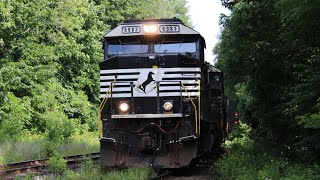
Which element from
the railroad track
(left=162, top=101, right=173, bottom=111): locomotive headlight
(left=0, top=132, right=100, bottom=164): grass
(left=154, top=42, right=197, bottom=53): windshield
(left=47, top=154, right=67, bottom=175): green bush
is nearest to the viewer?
(left=162, top=101, right=173, bottom=111): locomotive headlight

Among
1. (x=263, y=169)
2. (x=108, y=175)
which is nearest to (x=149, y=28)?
(x=108, y=175)

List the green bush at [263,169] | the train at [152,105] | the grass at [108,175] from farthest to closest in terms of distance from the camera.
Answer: the train at [152,105] → the grass at [108,175] → the green bush at [263,169]

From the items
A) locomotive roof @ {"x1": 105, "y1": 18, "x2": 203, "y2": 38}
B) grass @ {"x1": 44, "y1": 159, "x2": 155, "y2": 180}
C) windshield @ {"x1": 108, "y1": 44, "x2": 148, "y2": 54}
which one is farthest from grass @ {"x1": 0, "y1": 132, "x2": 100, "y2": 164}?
locomotive roof @ {"x1": 105, "y1": 18, "x2": 203, "y2": 38}

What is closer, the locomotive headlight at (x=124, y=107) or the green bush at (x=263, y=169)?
the green bush at (x=263, y=169)

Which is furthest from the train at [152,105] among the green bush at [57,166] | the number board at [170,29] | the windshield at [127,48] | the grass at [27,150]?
the grass at [27,150]

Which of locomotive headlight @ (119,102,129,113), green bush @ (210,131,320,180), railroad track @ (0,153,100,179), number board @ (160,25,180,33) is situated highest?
number board @ (160,25,180,33)

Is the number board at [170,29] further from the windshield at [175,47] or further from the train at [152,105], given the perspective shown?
the windshield at [175,47]

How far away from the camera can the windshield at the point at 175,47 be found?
11.3 m

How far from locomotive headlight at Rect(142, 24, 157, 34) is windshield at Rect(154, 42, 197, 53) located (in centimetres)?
38

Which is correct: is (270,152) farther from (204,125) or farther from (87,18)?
(87,18)

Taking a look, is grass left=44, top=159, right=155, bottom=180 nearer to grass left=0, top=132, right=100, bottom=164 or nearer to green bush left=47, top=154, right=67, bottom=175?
green bush left=47, top=154, right=67, bottom=175

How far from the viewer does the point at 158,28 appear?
11.2 meters

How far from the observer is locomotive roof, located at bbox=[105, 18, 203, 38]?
11.2 meters

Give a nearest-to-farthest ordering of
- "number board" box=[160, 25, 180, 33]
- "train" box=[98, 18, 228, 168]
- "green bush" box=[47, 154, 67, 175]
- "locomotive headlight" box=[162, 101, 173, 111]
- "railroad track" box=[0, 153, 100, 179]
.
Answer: "train" box=[98, 18, 228, 168] < "locomotive headlight" box=[162, 101, 173, 111] < "railroad track" box=[0, 153, 100, 179] < "green bush" box=[47, 154, 67, 175] < "number board" box=[160, 25, 180, 33]
